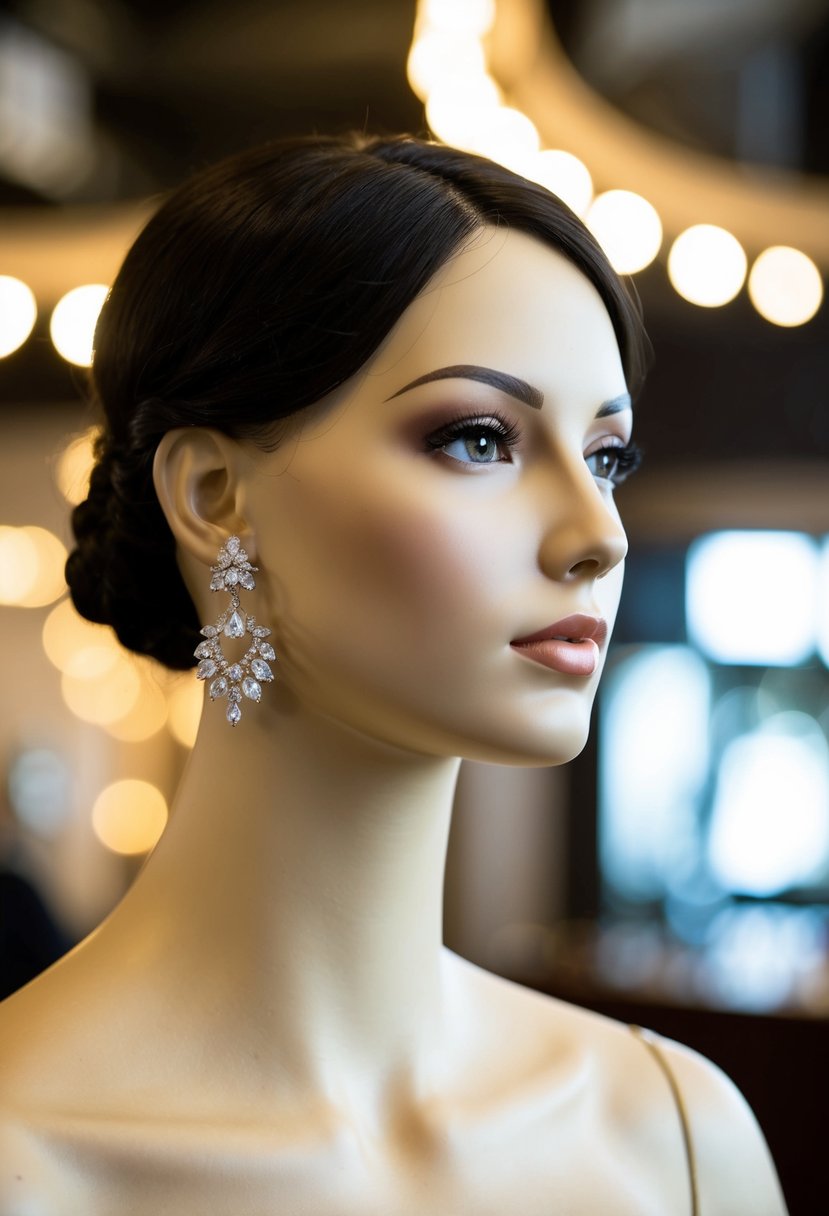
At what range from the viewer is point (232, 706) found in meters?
1.33

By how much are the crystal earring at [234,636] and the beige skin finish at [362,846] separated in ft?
0.07

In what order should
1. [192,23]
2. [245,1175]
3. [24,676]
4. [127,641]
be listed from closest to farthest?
[245,1175] → [127,641] → [192,23] → [24,676]

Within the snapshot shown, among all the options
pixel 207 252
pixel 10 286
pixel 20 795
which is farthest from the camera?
pixel 20 795

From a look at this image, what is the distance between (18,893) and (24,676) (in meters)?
3.85

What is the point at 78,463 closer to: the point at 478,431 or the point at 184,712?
the point at 478,431

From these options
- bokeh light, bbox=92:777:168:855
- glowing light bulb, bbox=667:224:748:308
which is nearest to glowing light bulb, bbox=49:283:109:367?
glowing light bulb, bbox=667:224:748:308

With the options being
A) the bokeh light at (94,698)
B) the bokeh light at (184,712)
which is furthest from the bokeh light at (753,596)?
the bokeh light at (94,698)

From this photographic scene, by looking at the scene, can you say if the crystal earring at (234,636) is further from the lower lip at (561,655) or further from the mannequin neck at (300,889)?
the lower lip at (561,655)

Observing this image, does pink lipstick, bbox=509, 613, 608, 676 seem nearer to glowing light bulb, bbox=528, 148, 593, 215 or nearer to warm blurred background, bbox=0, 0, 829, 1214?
warm blurred background, bbox=0, 0, 829, 1214

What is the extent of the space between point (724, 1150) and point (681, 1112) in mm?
60

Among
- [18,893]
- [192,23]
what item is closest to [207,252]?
[18,893]

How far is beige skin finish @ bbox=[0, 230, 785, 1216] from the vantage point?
4.06 feet

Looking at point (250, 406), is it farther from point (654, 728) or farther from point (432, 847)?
point (654, 728)

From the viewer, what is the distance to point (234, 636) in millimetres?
1334
